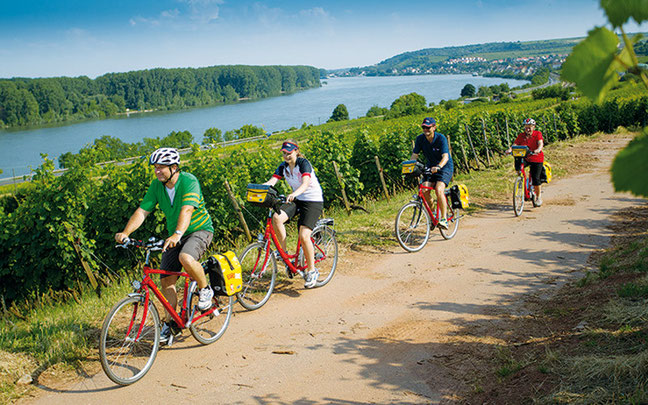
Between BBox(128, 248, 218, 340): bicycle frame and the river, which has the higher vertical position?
the river

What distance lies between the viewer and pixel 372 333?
5438 mm

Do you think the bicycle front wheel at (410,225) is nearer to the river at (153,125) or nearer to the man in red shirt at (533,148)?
the man in red shirt at (533,148)

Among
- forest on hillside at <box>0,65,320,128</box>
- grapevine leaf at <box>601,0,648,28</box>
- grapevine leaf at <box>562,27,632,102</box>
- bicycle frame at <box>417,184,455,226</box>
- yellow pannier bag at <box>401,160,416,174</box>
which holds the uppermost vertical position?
forest on hillside at <box>0,65,320,128</box>

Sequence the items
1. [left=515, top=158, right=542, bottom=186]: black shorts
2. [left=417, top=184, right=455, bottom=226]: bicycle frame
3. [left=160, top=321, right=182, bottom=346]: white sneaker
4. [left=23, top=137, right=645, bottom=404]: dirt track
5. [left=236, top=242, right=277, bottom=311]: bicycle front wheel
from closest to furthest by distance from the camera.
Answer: [left=23, top=137, right=645, bottom=404]: dirt track < [left=160, top=321, right=182, bottom=346]: white sneaker < [left=236, top=242, right=277, bottom=311]: bicycle front wheel < [left=417, top=184, right=455, bottom=226]: bicycle frame < [left=515, top=158, right=542, bottom=186]: black shorts

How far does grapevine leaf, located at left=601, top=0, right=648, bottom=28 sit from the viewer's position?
2.45 ft

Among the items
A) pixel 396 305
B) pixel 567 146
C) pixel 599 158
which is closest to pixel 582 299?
pixel 396 305

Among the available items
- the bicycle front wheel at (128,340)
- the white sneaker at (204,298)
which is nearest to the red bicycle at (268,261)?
the white sneaker at (204,298)

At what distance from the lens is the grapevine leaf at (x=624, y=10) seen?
29.4 inches

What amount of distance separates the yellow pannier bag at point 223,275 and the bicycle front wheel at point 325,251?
1861mm

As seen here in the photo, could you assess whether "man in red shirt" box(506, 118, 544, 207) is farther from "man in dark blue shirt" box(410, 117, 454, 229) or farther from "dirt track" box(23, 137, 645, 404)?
"man in dark blue shirt" box(410, 117, 454, 229)

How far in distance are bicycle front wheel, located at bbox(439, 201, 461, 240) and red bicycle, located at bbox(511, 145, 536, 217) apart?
204cm

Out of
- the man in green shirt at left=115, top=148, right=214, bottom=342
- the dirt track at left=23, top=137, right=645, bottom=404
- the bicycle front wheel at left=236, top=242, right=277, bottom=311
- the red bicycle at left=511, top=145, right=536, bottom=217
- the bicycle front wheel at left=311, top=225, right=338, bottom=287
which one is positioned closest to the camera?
the dirt track at left=23, top=137, right=645, bottom=404

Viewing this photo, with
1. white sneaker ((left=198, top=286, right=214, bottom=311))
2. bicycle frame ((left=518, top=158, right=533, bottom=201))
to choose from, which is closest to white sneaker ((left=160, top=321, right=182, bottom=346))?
white sneaker ((left=198, top=286, right=214, bottom=311))

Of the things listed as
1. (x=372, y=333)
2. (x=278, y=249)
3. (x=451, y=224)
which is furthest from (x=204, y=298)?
(x=451, y=224)
